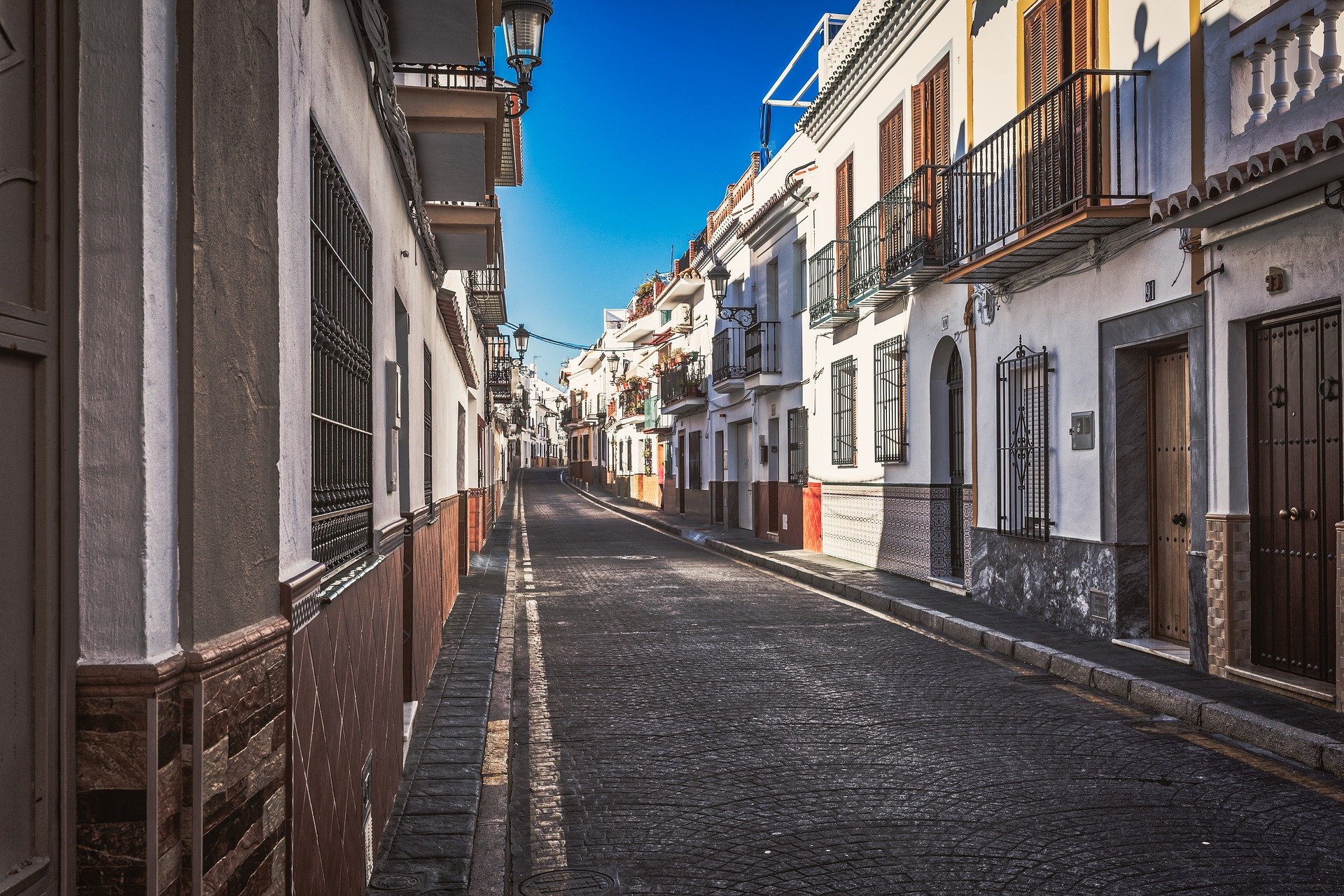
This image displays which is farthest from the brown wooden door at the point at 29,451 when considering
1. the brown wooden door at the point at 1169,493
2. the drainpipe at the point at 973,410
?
the drainpipe at the point at 973,410

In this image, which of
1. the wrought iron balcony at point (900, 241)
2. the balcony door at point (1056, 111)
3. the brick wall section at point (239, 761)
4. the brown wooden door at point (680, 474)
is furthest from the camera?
the brown wooden door at point (680, 474)

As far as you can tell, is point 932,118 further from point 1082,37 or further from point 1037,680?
point 1037,680

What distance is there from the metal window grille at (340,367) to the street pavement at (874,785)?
163cm

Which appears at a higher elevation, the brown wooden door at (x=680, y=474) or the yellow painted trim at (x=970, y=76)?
the yellow painted trim at (x=970, y=76)

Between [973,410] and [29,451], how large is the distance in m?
12.1

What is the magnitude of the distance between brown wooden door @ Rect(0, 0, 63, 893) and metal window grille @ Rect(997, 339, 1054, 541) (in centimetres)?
1005

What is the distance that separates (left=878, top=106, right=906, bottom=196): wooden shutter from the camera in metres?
15.5

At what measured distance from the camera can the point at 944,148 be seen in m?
14.1

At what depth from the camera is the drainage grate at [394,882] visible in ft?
13.4

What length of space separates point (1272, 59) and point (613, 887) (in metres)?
7.19

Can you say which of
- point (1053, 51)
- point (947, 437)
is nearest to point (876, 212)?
point (947, 437)

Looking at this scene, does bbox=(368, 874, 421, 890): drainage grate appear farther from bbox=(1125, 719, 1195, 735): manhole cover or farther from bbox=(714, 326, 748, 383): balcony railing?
bbox=(714, 326, 748, 383): balcony railing

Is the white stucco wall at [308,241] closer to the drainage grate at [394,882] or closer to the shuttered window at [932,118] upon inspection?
the drainage grate at [394,882]

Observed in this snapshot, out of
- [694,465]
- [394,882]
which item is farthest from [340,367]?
[694,465]
